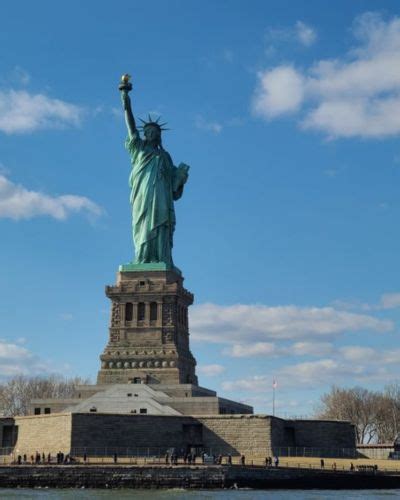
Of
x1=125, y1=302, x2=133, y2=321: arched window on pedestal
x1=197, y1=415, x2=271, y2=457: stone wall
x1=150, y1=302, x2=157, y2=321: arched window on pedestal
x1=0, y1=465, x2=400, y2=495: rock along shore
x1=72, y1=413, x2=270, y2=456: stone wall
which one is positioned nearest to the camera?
x1=0, y1=465, x2=400, y2=495: rock along shore

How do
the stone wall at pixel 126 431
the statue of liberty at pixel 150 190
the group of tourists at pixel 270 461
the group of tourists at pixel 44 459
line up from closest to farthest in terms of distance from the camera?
A: the group of tourists at pixel 270 461 → the group of tourists at pixel 44 459 → the stone wall at pixel 126 431 → the statue of liberty at pixel 150 190

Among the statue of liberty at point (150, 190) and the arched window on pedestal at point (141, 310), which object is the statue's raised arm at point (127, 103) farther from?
the arched window on pedestal at point (141, 310)

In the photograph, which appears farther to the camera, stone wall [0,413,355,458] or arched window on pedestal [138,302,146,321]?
arched window on pedestal [138,302,146,321]

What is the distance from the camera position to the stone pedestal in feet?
212

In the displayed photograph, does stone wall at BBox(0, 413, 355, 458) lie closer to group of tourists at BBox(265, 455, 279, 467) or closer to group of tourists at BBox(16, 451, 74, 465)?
group of tourists at BBox(16, 451, 74, 465)

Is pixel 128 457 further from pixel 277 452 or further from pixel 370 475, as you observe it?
Answer: pixel 370 475

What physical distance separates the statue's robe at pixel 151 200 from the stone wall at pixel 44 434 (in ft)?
58.2

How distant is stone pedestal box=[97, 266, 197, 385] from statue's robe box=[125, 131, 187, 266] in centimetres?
232

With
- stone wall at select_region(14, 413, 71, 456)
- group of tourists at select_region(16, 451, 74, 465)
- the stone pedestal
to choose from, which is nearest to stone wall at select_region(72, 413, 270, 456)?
stone wall at select_region(14, 413, 71, 456)

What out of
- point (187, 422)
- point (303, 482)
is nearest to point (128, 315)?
point (187, 422)

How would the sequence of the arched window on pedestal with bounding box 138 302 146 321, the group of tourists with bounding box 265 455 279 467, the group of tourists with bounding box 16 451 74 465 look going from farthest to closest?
the arched window on pedestal with bounding box 138 302 146 321
the group of tourists with bounding box 16 451 74 465
the group of tourists with bounding box 265 455 279 467

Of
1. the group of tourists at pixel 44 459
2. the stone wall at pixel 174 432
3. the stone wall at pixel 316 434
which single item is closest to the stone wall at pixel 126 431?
the stone wall at pixel 174 432

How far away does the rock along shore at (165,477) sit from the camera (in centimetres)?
4628

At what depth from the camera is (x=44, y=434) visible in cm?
5384
